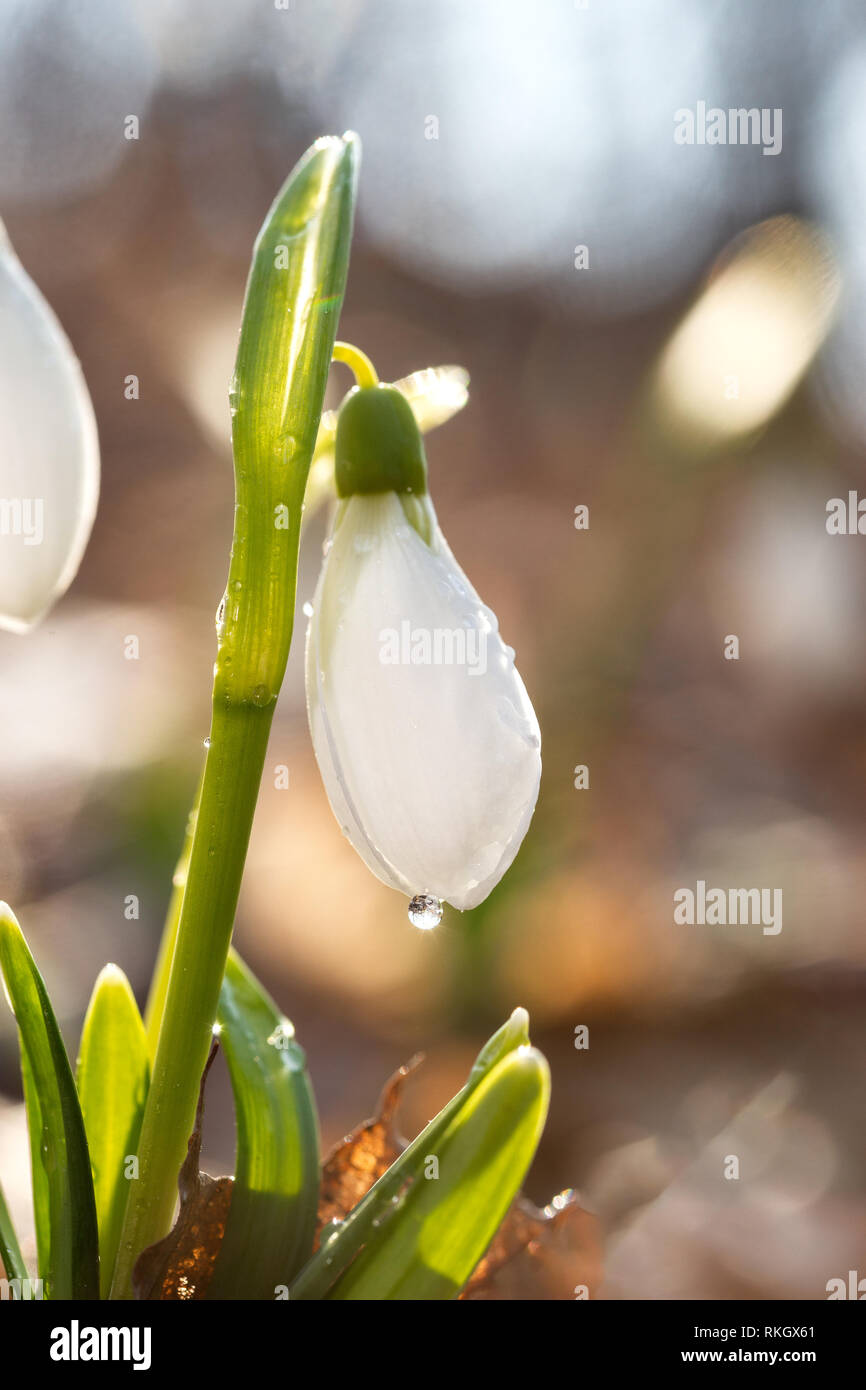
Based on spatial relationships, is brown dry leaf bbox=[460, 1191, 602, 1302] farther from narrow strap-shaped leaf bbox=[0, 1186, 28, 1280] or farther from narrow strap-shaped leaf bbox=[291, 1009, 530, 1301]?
narrow strap-shaped leaf bbox=[0, 1186, 28, 1280]

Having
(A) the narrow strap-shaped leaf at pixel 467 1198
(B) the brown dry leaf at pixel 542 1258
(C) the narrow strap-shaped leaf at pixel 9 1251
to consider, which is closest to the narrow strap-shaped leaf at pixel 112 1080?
(C) the narrow strap-shaped leaf at pixel 9 1251

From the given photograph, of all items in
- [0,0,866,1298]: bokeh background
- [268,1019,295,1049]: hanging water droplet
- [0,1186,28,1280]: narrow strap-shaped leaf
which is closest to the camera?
[0,1186,28,1280]: narrow strap-shaped leaf

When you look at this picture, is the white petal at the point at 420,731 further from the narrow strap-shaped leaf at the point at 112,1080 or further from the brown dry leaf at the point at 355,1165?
the brown dry leaf at the point at 355,1165

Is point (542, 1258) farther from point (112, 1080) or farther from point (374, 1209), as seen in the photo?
point (112, 1080)

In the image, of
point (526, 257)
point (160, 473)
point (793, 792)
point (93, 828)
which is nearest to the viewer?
point (93, 828)

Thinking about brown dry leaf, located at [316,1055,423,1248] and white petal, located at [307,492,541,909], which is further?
brown dry leaf, located at [316,1055,423,1248]

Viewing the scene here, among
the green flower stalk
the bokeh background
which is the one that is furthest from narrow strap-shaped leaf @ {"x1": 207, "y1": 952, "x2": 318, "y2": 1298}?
the bokeh background
